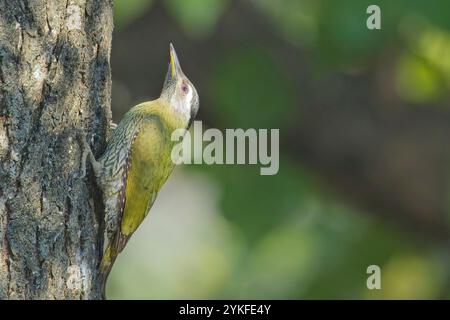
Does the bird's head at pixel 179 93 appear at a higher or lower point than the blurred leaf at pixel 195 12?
lower

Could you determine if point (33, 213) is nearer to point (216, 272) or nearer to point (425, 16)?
point (425, 16)

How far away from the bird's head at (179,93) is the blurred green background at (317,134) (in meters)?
0.52

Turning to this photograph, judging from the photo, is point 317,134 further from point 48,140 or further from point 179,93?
point 48,140

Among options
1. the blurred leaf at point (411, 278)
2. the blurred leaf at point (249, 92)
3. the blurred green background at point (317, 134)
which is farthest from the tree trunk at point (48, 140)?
the blurred leaf at point (411, 278)

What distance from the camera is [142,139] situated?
547 cm

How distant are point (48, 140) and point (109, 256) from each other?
87cm

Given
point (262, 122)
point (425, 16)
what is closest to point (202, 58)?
point (262, 122)

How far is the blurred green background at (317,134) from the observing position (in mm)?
7059

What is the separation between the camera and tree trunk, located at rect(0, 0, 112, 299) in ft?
13.0

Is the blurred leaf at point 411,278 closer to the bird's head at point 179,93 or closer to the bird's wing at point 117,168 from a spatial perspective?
the bird's head at point 179,93

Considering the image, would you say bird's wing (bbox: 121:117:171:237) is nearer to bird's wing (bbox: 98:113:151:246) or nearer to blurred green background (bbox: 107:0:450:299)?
bird's wing (bbox: 98:113:151:246)

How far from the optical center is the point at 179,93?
19.5 ft

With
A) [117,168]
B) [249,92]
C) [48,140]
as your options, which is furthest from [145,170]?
[249,92]

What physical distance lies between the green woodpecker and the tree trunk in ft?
1.06
